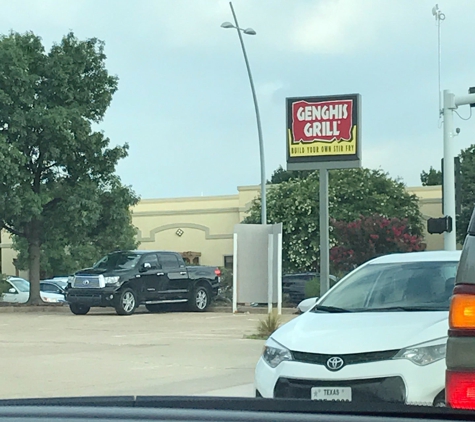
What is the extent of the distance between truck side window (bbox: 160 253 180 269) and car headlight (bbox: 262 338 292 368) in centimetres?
1704

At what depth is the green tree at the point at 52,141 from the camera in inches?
1030

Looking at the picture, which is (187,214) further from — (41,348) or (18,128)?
(41,348)

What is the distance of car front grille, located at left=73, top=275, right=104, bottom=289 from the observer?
909 inches

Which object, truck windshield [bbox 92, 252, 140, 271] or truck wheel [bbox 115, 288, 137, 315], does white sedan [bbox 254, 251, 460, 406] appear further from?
truck windshield [bbox 92, 252, 140, 271]

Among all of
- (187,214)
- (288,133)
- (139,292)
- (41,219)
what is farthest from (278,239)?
(187,214)

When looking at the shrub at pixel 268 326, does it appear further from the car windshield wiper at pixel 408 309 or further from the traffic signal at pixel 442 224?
the car windshield wiper at pixel 408 309

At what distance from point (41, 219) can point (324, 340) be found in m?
21.0

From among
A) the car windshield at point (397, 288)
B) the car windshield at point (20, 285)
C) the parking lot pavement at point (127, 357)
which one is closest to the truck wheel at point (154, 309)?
the parking lot pavement at point (127, 357)

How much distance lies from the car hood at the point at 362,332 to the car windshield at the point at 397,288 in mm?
371

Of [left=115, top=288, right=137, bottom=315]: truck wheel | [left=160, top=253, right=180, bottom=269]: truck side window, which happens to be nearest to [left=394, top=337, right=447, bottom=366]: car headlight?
[left=115, top=288, right=137, bottom=315]: truck wheel

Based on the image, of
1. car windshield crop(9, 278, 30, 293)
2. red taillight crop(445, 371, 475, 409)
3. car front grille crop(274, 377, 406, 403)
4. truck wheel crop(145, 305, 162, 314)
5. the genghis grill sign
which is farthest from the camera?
car windshield crop(9, 278, 30, 293)

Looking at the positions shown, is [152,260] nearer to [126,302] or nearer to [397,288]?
[126,302]

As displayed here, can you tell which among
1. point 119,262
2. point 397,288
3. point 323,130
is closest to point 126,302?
point 119,262

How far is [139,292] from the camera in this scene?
78.3 ft
